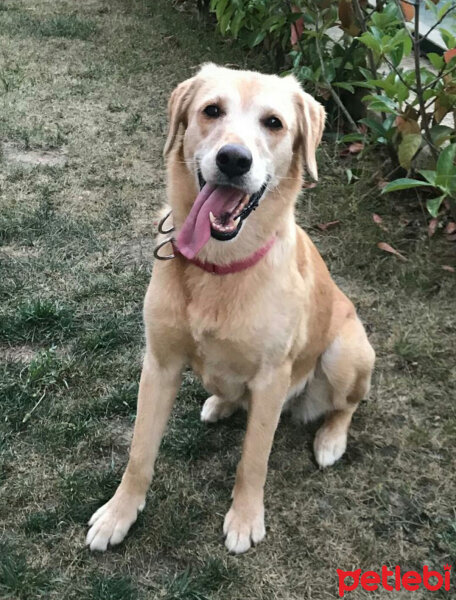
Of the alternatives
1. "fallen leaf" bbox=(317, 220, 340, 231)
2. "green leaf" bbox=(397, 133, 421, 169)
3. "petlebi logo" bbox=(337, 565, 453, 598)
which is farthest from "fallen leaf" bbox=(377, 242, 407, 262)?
"petlebi logo" bbox=(337, 565, 453, 598)

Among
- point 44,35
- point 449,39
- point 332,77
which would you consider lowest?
point 44,35

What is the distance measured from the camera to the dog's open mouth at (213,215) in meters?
1.93

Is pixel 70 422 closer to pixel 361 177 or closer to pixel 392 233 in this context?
pixel 392 233

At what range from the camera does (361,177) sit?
14.2ft

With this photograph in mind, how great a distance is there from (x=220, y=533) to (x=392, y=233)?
2.35m

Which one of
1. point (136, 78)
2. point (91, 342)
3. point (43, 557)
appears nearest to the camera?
point (43, 557)

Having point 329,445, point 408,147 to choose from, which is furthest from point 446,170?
point 329,445

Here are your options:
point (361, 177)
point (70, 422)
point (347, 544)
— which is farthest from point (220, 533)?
point (361, 177)

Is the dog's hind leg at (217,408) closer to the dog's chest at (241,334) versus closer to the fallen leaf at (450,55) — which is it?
the dog's chest at (241,334)

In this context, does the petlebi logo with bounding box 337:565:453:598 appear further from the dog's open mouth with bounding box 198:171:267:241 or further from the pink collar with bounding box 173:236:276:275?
the dog's open mouth with bounding box 198:171:267:241

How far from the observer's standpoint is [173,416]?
2777 millimetres

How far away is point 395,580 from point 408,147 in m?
2.43

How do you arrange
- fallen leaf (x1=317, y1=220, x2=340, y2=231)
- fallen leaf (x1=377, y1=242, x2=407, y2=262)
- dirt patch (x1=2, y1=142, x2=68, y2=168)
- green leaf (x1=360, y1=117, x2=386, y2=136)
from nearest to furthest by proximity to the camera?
fallen leaf (x1=377, y1=242, x2=407, y2=262)
green leaf (x1=360, y1=117, x2=386, y2=136)
fallen leaf (x1=317, y1=220, x2=340, y2=231)
dirt patch (x1=2, y1=142, x2=68, y2=168)

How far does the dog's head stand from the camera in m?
1.90
